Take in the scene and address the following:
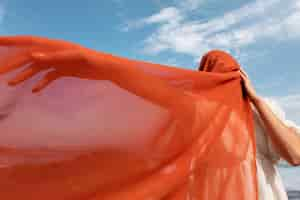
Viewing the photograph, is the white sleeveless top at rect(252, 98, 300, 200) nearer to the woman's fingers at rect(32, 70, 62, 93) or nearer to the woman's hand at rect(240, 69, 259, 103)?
the woman's hand at rect(240, 69, 259, 103)

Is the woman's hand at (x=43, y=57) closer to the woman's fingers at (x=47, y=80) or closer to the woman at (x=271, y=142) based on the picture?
the woman's fingers at (x=47, y=80)

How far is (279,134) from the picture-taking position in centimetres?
218

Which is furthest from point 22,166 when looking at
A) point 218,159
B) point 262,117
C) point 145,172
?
point 262,117

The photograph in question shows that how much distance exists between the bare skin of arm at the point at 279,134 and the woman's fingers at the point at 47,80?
3.18 ft

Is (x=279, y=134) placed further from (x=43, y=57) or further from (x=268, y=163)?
(x=43, y=57)

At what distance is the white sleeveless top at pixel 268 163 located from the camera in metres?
2.25

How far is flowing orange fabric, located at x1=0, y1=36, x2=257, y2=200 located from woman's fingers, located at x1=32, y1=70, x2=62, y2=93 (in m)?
0.01

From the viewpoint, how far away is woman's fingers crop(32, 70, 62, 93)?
176cm

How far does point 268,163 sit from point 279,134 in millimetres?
192

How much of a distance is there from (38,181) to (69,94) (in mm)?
347

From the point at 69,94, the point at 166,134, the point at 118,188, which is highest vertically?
the point at 69,94

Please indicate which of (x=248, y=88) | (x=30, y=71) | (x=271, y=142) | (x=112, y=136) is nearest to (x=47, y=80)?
(x=30, y=71)

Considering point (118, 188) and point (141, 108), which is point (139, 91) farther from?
point (118, 188)

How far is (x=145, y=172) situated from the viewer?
1906mm
